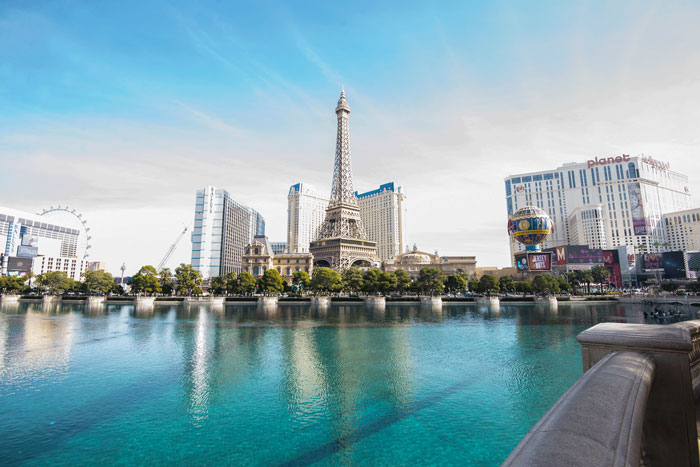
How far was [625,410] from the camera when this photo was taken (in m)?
4.27

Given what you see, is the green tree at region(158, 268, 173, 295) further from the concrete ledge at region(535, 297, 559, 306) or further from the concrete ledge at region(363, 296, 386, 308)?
the concrete ledge at region(535, 297, 559, 306)

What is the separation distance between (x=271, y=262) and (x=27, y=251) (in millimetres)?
123795

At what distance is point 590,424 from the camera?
3.85m

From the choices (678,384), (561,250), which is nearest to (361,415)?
(678,384)

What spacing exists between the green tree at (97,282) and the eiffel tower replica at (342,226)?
256 ft

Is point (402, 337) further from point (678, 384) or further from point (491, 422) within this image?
point (678, 384)

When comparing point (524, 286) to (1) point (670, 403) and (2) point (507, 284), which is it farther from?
(1) point (670, 403)

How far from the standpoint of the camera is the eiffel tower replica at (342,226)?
15562 centimetres

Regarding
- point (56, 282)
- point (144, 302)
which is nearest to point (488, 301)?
point (144, 302)

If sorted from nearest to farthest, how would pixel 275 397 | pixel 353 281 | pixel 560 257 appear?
pixel 275 397 < pixel 353 281 < pixel 560 257

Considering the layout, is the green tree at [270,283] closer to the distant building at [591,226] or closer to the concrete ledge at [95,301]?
the concrete ledge at [95,301]

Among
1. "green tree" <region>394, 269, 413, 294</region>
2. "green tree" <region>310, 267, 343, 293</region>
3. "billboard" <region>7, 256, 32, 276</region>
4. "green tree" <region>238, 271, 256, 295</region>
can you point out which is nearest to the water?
"green tree" <region>310, 267, 343, 293</region>

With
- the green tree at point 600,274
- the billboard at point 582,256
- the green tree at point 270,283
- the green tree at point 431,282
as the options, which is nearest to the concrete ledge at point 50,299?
the green tree at point 270,283

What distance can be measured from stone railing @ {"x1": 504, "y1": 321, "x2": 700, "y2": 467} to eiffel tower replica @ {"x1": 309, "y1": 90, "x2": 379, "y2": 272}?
479 ft
